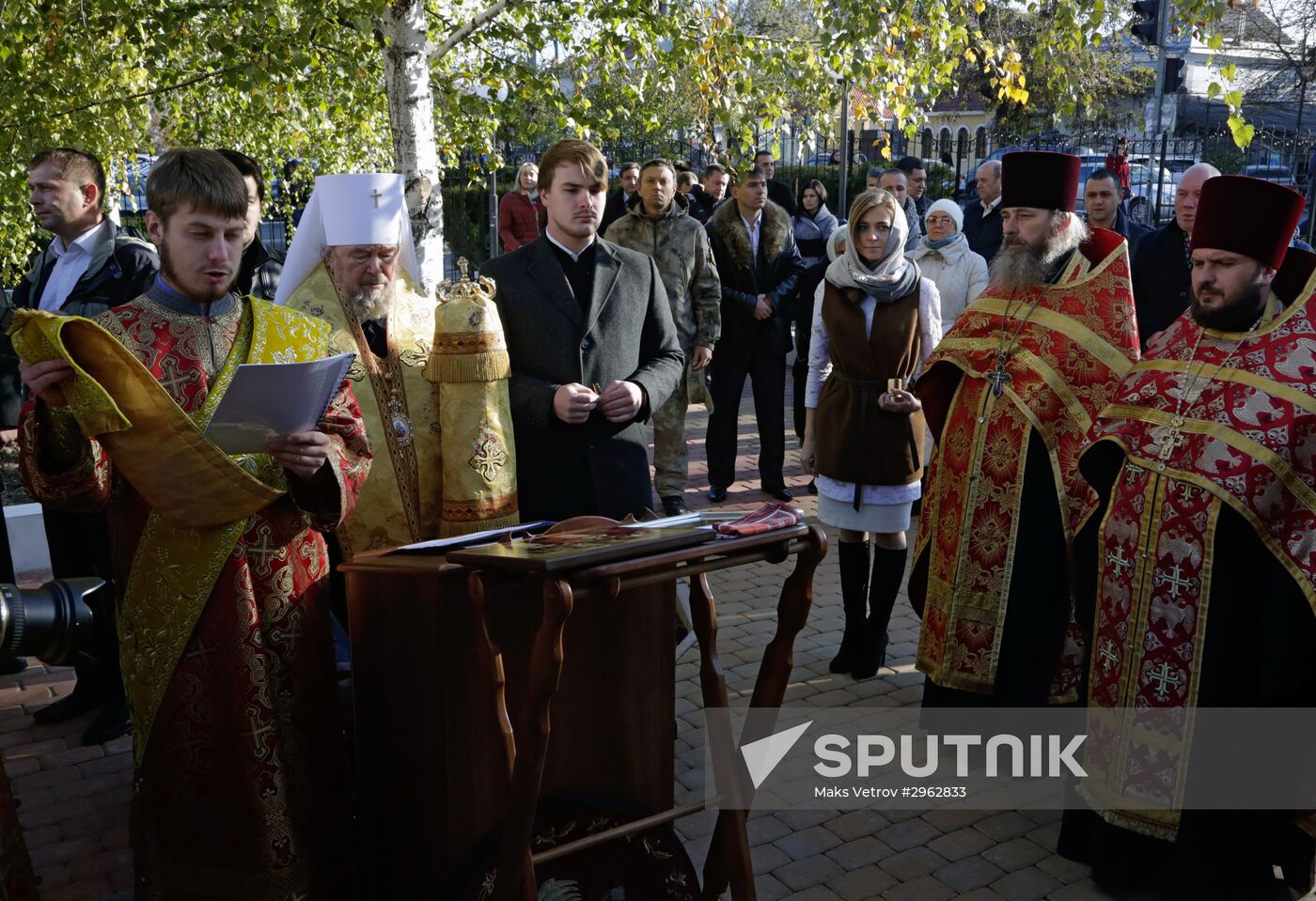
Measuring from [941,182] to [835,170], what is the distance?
72.8 inches

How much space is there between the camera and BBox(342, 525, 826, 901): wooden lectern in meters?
2.68

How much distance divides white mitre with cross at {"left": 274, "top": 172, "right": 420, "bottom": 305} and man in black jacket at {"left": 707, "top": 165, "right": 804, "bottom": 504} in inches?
179

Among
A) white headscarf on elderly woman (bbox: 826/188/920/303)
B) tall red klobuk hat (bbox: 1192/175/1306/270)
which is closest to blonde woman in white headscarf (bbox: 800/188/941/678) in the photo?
white headscarf on elderly woman (bbox: 826/188/920/303)

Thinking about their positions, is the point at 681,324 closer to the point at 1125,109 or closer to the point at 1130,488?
the point at 1130,488

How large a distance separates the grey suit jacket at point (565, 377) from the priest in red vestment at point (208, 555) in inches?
38.5

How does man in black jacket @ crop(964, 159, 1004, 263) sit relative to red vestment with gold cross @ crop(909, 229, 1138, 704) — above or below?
above

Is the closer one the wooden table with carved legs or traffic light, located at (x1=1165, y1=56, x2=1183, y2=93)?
the wooden table with carved legs

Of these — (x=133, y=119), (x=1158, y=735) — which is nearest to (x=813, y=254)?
(x=133, y=119)

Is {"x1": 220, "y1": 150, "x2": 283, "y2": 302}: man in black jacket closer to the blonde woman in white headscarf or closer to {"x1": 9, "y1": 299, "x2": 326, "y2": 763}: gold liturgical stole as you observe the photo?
{"x1": 9, "y1": 299, "x2": 326, "y2": 763}: gold liturgical stole

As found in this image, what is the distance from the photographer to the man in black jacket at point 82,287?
187 inches

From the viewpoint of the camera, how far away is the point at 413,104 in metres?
6.66

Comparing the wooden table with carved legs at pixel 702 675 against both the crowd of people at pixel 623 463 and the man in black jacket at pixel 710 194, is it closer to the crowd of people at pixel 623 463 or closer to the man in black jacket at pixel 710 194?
the crowd of people at pixel 623 463

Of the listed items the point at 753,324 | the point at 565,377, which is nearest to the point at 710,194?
the point at 753,324

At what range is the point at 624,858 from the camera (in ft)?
9.75
